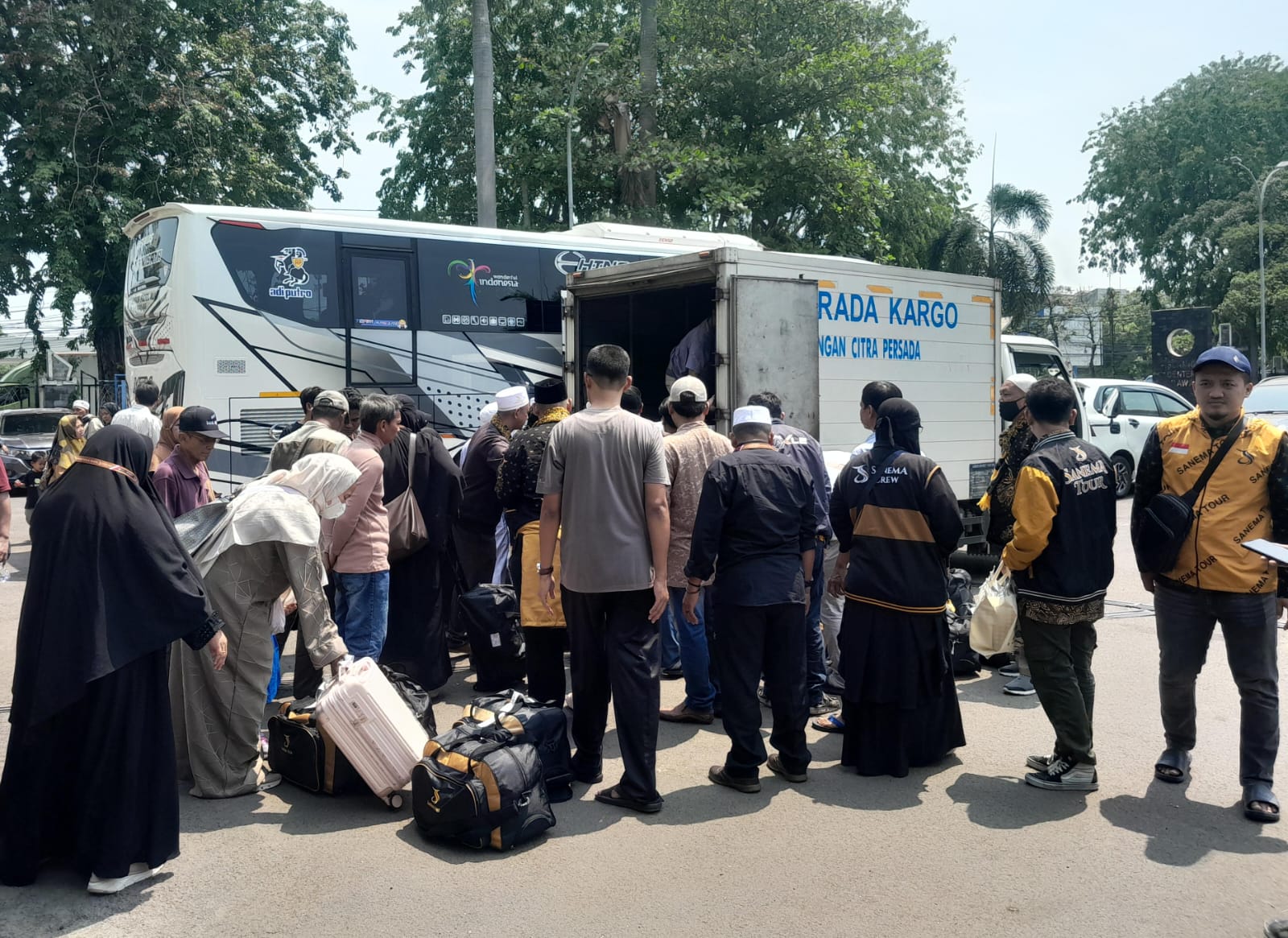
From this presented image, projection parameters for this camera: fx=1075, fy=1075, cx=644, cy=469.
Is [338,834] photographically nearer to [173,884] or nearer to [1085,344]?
[173,884]

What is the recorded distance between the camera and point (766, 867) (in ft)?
13.5

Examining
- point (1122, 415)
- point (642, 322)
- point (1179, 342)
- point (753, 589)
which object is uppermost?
point (1179, 342)

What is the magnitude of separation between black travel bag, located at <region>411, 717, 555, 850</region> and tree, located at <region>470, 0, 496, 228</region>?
41.0ft

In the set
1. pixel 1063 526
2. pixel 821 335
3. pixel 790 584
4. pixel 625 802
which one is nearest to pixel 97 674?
pixel 625 802

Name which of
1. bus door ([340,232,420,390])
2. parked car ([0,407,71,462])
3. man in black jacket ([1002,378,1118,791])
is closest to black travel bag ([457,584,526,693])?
man in black jacket ([1002,378,1118,791])

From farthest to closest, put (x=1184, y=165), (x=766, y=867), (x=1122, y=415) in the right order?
(x=1184, y=165) < (x=1122, y=415) < (x=766, y=867)

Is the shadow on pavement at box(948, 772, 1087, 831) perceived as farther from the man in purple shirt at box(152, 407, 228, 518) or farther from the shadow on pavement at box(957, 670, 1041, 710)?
the man in purple shirt at box(152, 407, 228, 518)

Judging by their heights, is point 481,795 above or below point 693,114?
below

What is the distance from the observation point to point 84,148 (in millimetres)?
20078

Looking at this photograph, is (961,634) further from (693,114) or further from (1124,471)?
(693,114)

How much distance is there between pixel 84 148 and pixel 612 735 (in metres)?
19.1

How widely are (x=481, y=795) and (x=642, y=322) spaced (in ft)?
21.9

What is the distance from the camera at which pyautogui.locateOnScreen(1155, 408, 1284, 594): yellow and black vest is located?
4.61 metres

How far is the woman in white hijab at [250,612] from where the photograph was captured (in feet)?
15.1
